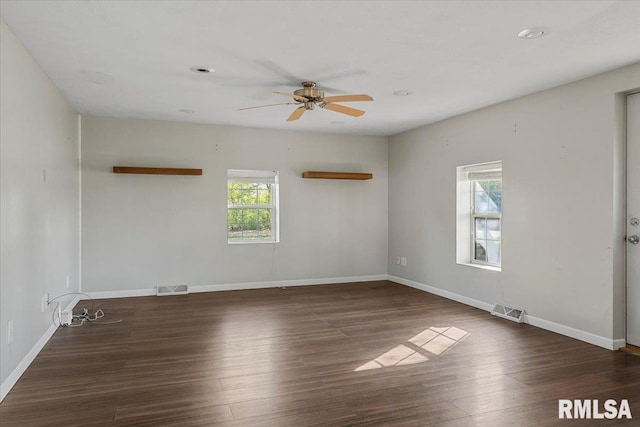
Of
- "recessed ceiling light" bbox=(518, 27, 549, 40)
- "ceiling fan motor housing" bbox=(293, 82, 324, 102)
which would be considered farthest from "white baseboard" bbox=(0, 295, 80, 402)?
"recessed ceiling light" bbox=(518, 27, 549, 40)

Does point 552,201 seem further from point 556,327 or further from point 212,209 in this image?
point 212,209

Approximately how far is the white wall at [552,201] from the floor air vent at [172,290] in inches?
141

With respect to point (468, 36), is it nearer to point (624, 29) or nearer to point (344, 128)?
point (624, 29)

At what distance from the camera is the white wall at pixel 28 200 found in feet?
9.63

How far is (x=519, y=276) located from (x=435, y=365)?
194cm

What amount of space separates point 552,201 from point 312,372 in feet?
9.63

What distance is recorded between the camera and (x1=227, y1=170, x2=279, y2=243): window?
264 inches

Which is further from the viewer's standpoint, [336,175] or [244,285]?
[336,175]

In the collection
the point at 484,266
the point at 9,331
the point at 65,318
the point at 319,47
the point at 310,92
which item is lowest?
the point at 65,318

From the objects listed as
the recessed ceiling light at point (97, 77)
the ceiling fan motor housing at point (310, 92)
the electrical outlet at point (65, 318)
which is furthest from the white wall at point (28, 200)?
the ceiling fan motor housing at point (310, 92)

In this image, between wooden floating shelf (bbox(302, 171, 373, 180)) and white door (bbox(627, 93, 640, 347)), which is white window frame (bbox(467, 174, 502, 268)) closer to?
white door (bbox(627, 93, 640, 347))

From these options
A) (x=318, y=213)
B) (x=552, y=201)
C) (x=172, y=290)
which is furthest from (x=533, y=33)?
(x=172, y=290)

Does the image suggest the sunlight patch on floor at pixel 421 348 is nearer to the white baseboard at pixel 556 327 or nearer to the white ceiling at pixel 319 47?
the white baseboard at pixel 556 327

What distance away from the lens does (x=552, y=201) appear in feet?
14.4
